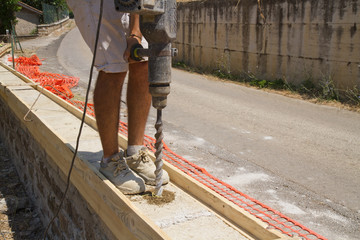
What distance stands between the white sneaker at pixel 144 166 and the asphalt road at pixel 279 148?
1.48m

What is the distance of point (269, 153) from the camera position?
5.18 m

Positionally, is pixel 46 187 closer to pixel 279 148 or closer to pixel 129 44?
pixel 129 44

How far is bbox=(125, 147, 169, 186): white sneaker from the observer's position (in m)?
2.86

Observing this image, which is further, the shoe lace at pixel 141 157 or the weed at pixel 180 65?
the weed at pixel 180 65

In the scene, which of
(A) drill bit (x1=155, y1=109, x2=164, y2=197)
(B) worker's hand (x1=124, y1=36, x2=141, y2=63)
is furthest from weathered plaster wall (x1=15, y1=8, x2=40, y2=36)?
(A) drill bit (x1=155, y1=109, x2=164, y2=197)

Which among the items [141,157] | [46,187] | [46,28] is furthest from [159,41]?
[46,28]

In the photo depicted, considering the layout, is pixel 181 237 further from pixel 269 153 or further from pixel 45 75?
pixel 45 75

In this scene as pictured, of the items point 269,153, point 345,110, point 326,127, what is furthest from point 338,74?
point 269,153

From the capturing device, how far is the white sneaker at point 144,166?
2861mm

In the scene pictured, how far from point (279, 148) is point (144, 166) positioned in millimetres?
2964

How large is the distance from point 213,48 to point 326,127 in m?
6.46

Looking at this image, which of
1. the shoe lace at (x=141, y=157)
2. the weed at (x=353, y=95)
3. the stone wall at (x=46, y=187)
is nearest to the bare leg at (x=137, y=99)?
the shoe lace at (x=141, y=157)

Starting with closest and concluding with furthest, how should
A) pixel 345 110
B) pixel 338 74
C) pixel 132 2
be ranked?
pixel 132 2 → pixel 345 110 → pixel 338 74

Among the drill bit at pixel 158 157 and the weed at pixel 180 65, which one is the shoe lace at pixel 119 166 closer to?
the drill bit at pixel 158 157
